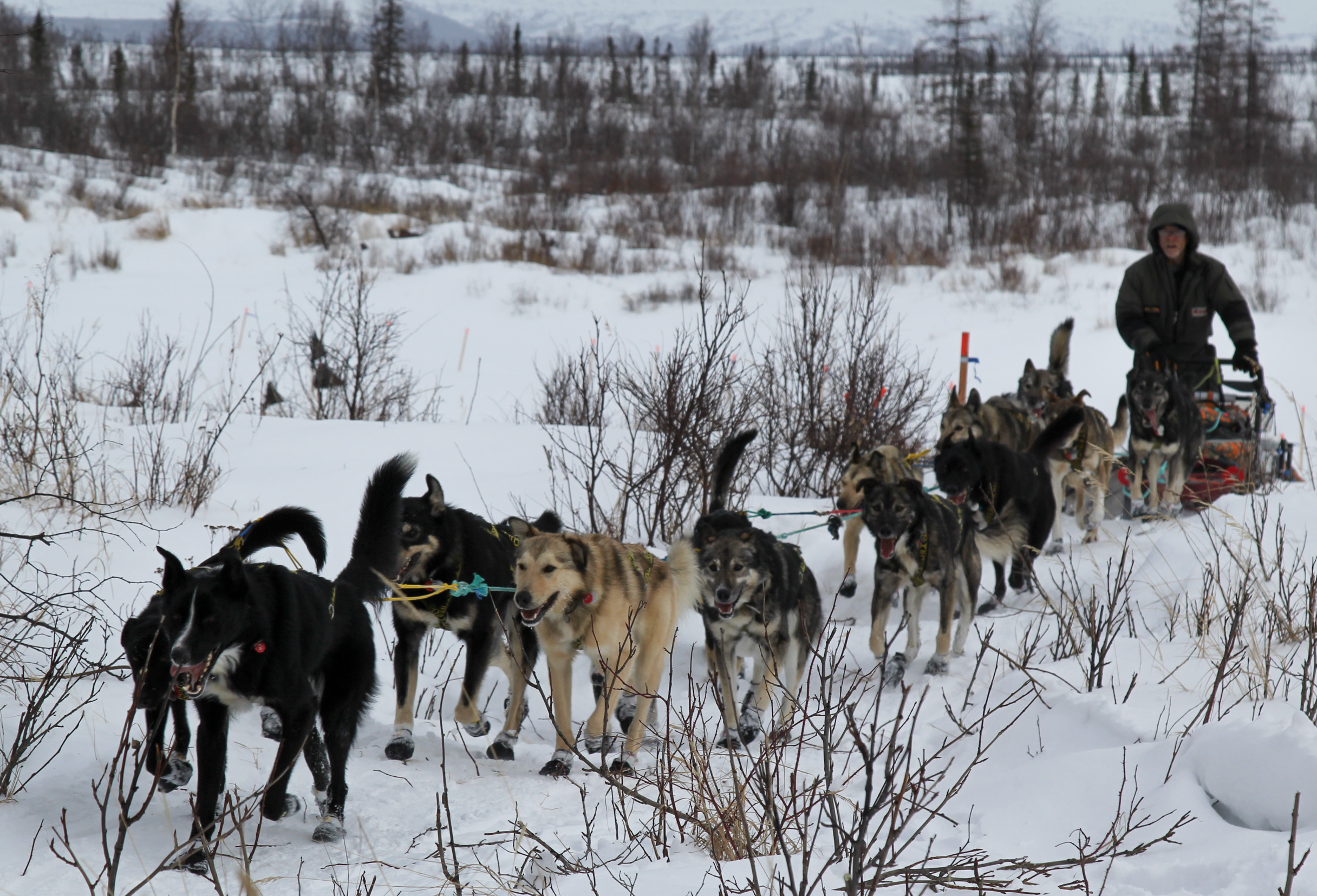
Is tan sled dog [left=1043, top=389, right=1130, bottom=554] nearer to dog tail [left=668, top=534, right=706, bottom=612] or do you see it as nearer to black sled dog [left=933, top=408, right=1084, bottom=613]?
black sled dog [left=933, top=408, right=1084, bottom=613]

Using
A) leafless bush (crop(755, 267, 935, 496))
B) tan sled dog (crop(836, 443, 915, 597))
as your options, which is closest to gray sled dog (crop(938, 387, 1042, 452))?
tan sled dog (crop(836, 443, 915, 597))

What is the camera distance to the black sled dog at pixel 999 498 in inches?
199

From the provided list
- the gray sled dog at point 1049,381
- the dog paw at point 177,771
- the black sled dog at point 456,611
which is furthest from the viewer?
the gray sled dog at point 1049,381

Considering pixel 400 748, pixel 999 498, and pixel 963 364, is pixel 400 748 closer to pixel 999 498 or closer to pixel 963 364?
pixel 999 498

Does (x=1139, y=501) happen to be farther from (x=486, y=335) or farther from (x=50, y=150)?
(x=50, y=150)

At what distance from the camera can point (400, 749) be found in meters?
3.42

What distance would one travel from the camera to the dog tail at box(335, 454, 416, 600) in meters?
3.32

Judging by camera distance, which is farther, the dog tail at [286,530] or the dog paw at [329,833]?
the dog tail at [286,530]

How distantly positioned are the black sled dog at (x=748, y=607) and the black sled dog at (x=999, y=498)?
142 centimetres

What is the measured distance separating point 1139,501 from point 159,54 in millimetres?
37924

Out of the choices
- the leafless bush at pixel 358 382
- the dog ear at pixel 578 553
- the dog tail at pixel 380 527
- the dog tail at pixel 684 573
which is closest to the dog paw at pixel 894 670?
the dog tail at pixel 684 573

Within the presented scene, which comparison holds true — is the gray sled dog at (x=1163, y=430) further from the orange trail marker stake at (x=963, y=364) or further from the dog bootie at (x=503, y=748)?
the dog bootie at (x=503, y=748)

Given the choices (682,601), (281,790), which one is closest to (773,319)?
(682,601)

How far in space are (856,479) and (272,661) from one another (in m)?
3.56
